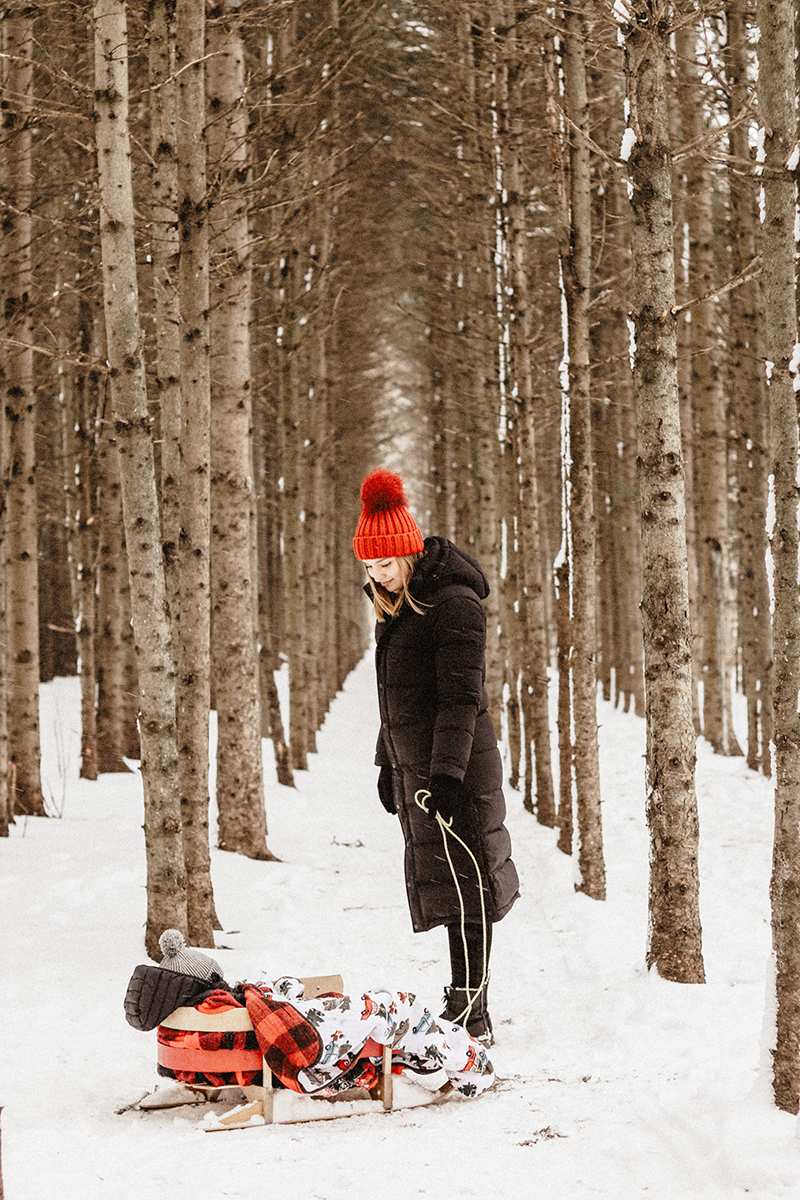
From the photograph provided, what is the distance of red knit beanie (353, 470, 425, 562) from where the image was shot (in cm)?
385

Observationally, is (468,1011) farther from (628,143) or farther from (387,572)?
(628,143)

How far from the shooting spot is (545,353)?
15617 mm

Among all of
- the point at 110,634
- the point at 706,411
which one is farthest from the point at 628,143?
the point at 110,634

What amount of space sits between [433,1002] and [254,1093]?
1.42m

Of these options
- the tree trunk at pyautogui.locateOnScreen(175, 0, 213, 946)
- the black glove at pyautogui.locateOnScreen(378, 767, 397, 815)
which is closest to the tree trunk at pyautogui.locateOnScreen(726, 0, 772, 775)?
the tree trunk at pyautogui.locateOnScreen(175, 0, 213, 946)

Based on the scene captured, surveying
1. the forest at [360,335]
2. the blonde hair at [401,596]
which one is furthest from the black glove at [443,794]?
the forest at [360,335]

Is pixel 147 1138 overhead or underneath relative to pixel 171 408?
underneath

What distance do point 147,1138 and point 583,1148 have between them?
4.16ft

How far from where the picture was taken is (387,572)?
3889 millimetres

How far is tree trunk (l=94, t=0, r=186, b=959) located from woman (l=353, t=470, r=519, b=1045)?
1.33 metres

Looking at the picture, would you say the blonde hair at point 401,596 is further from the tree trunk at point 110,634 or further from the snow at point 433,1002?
the tree trunk at point 110,634

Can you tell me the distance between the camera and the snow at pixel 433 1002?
2.87 m

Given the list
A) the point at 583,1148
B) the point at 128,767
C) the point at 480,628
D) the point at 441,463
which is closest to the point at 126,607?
the point at 128,767

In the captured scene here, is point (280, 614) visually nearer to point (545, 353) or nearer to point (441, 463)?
point (441, 463)
